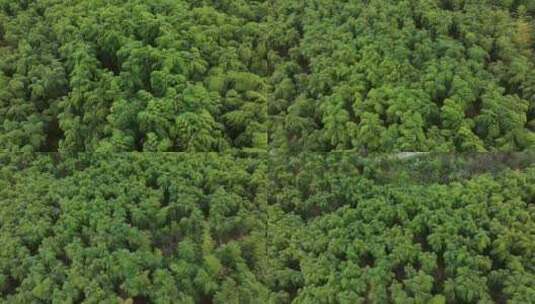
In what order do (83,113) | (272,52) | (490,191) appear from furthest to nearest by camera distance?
(272,52) → (83,113) → (490,191)

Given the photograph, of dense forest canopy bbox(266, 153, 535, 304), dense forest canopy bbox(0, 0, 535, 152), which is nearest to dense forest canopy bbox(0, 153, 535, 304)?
dense forest canopy bbox(266, 153, 535, 304)

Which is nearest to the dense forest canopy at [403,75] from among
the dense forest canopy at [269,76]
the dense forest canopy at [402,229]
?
the dense forest canopy at [269,76]

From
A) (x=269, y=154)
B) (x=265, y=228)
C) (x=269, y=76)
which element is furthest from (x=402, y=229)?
(x=269, y=76)

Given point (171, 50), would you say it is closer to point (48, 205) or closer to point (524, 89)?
point (48, 205)

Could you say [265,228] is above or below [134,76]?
below

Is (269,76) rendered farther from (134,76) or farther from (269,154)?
(134,76)

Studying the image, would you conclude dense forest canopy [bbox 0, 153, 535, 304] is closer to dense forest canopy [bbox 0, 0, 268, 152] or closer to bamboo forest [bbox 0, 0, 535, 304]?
bamboo forest [bbox 0, 0, 535, 304]

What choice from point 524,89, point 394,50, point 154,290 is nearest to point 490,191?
point 524,89
